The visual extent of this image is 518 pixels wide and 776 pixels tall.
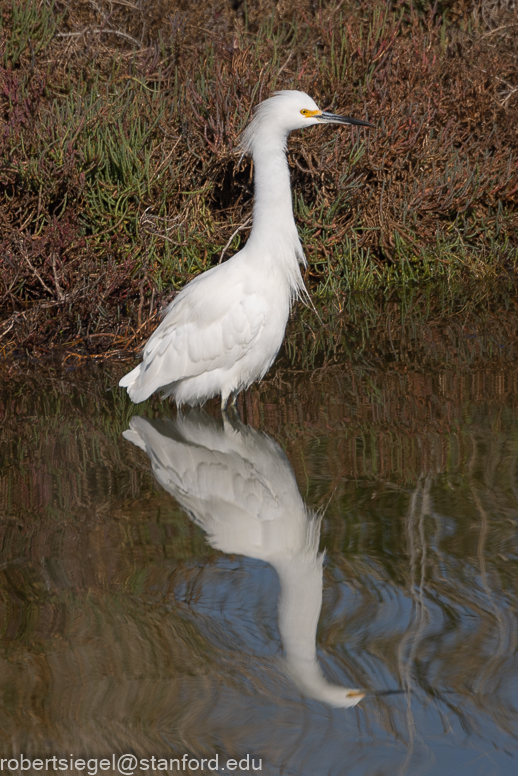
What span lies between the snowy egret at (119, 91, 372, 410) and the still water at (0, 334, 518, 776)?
0.30m

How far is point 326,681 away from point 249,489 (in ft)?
4.60

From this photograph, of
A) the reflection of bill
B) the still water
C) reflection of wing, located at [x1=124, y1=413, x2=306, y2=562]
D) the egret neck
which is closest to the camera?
the still water

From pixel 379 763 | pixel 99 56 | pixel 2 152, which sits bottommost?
pixel 379 763

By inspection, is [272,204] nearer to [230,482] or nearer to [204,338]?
[204,338]

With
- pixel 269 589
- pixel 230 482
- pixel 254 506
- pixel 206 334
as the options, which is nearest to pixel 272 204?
pixel 206 334

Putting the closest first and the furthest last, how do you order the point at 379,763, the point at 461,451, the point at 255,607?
the point at 379,763 < the point at 255,607 < the point at 461,451

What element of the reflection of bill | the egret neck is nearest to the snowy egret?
the egret neck

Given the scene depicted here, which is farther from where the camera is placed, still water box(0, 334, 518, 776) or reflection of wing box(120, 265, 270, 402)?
reflection of wing box(120, 265, 270, 402)

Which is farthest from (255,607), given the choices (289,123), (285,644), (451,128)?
(451,128)

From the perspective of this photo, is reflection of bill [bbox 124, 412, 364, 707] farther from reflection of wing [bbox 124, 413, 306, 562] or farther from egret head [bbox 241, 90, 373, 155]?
egret head [bbox 241, 90, 373, 155]

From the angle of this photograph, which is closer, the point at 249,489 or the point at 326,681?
the point at 326,681

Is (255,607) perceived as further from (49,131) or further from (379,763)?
(49,131)

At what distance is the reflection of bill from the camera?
256 cm

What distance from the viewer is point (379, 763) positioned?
207 centimetres
